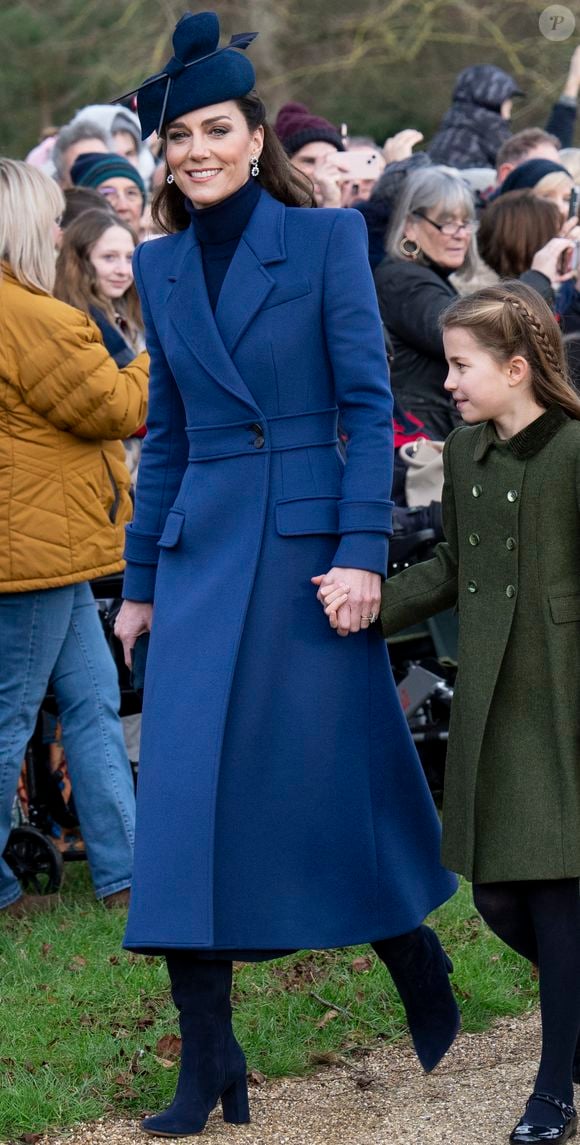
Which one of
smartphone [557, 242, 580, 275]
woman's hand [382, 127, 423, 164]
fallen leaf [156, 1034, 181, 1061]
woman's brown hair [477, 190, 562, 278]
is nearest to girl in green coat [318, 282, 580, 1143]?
fallen leaf [156, 1034, 181, 1061]

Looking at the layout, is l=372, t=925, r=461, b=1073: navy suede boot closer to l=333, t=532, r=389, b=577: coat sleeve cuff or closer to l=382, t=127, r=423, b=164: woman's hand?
l=333, t=532, r=389, b=577: coat sleeve cuff

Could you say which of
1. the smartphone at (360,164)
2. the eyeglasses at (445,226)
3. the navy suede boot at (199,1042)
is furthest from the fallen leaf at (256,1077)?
the smartphone at (360,164)

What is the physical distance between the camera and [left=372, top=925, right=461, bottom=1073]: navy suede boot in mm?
3703

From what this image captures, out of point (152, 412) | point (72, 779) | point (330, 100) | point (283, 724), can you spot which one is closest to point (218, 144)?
point (152, 412)

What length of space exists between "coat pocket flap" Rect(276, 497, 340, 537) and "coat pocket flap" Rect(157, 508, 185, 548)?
0.22m

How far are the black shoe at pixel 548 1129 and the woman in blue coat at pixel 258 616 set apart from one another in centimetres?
44

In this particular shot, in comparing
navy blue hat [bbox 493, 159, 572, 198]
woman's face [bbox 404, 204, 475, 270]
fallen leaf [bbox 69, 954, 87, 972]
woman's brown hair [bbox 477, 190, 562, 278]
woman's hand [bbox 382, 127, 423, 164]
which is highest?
woman's hand [bbox 382, 127, 423, 164]

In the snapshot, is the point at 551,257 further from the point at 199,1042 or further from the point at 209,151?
the point at 199,1042

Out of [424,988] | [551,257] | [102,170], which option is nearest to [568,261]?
[551,257]

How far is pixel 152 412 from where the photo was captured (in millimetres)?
3812

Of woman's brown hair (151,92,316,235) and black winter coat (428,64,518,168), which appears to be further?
black winter coat (428,64,518,168)

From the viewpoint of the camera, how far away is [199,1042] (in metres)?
3.47

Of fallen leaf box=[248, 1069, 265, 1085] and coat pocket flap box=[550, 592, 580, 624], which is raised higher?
coat pocket flap box=[550, 592, 580, 624]

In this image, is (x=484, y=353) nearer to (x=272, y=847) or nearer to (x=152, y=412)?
(x=152, y=412)
